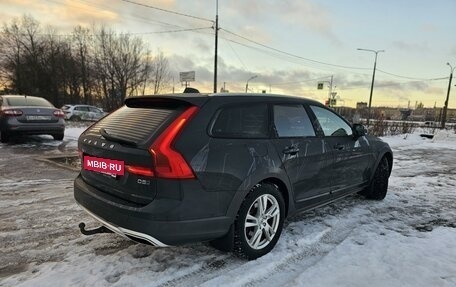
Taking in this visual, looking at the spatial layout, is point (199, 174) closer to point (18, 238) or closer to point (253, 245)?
point (253, 245)

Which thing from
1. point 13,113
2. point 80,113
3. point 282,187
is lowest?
point 80,113

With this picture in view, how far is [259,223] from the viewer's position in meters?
3.60

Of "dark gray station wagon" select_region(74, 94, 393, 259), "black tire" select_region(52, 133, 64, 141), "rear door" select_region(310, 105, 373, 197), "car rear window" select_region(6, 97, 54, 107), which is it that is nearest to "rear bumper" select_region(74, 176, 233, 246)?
"dark gray station wagon" select_region(74, 94, 393, 259)

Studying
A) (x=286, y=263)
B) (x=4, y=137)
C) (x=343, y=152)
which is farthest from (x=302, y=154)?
(x=4, y=137)

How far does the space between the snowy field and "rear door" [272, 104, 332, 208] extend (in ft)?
1.60

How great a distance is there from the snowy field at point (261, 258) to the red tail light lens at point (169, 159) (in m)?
0.91

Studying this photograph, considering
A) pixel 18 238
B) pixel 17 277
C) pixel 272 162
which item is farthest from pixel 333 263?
pixel 18 238

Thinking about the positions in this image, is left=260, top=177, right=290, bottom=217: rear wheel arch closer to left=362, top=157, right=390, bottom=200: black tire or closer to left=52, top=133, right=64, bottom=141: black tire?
left=362, top=157, right=390, bottom=200: black tire

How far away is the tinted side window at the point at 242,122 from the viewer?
10.9 ft

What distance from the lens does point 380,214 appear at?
17.0ft

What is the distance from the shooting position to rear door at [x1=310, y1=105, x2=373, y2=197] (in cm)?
461

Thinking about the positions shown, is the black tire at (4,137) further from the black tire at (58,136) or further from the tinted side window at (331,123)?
the tinted side window at (331,123)

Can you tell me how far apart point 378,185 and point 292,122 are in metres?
2.61

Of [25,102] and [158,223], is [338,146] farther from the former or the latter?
[25,102]
